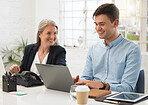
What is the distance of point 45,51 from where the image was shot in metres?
3.07

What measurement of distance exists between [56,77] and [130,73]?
2.24ft

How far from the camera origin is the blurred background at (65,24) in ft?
15.2

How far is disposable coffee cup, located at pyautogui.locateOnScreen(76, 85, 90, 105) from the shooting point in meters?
1.62

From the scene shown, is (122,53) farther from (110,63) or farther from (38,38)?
(38,38)

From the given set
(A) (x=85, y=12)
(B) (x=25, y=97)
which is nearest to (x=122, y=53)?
(B) (x=25, y=97)

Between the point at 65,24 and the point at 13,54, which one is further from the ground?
the point at 65,24

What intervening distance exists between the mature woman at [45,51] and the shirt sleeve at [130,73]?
2.79 ft

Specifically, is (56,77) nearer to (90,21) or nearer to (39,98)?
(39,98)

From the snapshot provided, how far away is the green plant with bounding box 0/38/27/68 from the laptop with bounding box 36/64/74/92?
298 centimetres

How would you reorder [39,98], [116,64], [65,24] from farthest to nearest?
[65,24]
[116,64]
[39,98]

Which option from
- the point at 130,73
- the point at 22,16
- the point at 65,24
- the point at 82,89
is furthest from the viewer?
the point at 65,24

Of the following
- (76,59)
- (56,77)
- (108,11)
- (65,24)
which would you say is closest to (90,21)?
(65,24)

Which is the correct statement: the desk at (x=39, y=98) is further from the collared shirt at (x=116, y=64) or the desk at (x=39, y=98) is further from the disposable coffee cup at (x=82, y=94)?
the collared shirt at (x=116, y=64)

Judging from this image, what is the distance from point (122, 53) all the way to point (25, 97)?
1014mm
